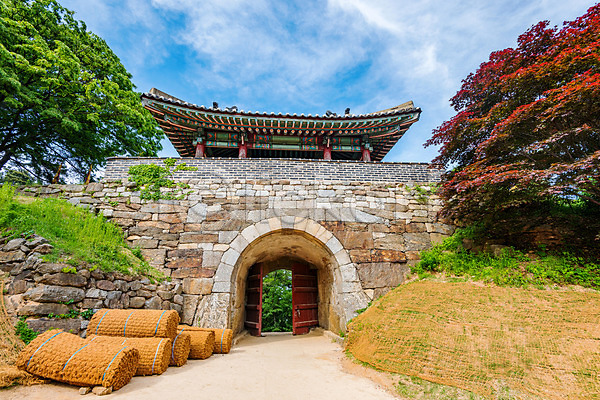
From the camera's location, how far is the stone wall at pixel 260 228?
5.91m

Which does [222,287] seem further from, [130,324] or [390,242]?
[390,242]

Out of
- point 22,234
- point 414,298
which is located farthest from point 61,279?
point 414,298

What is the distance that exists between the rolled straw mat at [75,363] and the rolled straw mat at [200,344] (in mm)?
1537

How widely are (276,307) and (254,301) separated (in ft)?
22.0

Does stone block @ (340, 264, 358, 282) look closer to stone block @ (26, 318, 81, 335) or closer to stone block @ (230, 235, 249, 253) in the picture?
stone block @ (230, 235, 249, 253)

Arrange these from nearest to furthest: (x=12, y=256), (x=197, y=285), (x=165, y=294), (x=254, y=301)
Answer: (x=12, y=256), (x=165, y=294), (x=197, y=285), (x=254, y=301)

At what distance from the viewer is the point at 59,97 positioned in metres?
9.59

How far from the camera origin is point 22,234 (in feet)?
14.2

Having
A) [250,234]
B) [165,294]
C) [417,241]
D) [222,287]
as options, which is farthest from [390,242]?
[165,294]

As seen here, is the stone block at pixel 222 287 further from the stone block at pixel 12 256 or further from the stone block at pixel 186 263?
the stone block at pixel 12 256

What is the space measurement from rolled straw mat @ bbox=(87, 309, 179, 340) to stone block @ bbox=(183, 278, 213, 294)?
67.5 inches

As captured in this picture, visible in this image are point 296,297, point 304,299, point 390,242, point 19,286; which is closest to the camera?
point 19,286

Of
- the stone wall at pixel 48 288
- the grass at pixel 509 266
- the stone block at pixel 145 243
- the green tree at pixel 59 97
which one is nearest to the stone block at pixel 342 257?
the grass at pixel 509 266

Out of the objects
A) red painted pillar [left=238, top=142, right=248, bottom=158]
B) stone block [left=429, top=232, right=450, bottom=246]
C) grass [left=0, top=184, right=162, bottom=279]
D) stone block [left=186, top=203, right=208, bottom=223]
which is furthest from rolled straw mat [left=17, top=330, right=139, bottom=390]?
red painted pillar [left=238, top=142, right=248, bottom=158]
